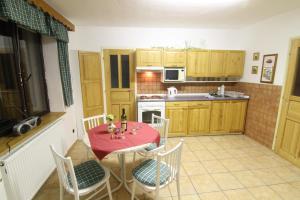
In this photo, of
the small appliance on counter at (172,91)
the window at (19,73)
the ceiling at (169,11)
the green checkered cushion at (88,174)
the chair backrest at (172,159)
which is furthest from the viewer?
the small appliance on counter at (172,91)

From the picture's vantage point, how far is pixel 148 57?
3.56 metres

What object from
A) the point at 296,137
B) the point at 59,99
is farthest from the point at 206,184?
the point at 59,99

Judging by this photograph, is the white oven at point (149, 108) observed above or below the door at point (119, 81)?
below

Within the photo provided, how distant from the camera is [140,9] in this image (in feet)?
8.63

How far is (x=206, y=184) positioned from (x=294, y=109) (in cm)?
204

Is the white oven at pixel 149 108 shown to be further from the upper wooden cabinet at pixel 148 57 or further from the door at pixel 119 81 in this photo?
the upper wooden cabinet at pixel 148 57

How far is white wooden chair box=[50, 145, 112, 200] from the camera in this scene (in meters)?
1.47

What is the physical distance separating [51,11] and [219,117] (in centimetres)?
385

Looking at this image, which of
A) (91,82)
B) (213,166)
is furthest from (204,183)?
(91,82)

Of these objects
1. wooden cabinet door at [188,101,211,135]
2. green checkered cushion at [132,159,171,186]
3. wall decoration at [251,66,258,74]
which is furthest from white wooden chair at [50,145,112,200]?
wall decoration at [251,66,258,74]

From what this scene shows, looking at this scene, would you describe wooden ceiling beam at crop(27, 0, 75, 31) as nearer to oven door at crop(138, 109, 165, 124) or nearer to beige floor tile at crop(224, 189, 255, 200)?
oven door at crop(138, 109, 165, 124)

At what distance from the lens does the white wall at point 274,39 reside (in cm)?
279

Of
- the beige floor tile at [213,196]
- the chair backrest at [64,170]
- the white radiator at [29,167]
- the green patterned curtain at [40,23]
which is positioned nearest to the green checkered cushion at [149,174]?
the chair backrest at [64,170]

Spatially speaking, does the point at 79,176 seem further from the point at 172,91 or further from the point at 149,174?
the point at 172,91
